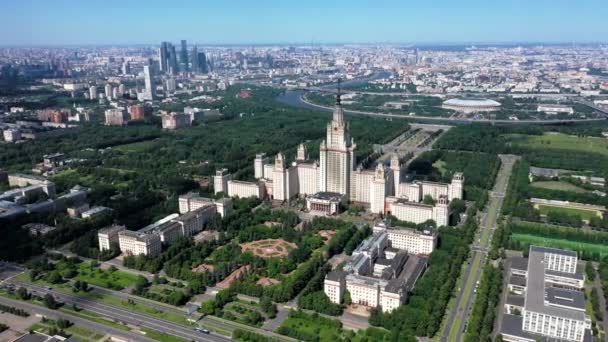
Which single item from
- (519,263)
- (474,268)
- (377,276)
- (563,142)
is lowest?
(474,268)

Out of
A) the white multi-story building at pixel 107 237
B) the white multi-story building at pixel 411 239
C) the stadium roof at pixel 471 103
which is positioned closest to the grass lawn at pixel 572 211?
the white multi-story building at pixel 411 239

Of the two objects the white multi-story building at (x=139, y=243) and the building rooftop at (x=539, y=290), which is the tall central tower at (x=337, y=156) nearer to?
the white multi-story building at (x=139, y=243)

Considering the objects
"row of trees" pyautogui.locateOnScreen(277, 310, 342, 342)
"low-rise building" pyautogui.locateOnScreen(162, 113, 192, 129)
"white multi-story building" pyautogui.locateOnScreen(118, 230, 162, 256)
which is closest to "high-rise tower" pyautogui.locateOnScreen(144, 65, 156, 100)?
"low-rise building" pyautogui.locateOnScreen(162, 113, 192, 129)

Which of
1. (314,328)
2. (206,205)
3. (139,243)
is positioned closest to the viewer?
(314,328)

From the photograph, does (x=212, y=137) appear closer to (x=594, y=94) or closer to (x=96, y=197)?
(x=96, y=197)

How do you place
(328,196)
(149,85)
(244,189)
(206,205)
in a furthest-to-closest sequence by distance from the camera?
(149,85), (244,189), (328,196), (206,205)

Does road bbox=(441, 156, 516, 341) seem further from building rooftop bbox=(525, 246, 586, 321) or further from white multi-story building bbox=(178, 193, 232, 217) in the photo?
white multi-story building bbox=(178, 193, 232, 217)

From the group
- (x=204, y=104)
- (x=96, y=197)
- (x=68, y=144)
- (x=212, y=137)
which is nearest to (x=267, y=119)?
(x=212, y=137)

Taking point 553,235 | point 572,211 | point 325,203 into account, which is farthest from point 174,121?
point 553,235

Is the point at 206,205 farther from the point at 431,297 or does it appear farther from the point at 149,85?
the point at 149,85
